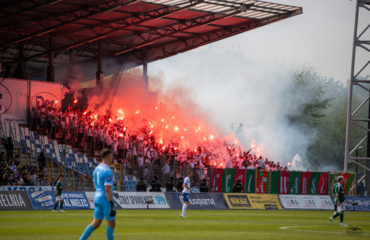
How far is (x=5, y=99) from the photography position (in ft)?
139

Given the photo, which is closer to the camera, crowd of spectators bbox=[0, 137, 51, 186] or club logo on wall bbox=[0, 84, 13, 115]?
crowd of spectators bbox=[0, 137, 51, 186]

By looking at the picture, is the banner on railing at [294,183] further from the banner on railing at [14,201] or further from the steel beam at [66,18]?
the banner on railing at [14,201]

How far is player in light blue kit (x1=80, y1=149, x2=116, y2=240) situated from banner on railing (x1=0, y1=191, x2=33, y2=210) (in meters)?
16.6

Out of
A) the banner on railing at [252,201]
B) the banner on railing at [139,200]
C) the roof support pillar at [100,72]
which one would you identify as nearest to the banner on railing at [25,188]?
the banner on railing at [139,200]

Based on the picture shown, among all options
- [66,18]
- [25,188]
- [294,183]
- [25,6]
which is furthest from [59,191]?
[66,18]

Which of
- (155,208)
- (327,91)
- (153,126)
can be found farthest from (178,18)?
(327,91)

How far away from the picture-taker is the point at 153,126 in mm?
49812

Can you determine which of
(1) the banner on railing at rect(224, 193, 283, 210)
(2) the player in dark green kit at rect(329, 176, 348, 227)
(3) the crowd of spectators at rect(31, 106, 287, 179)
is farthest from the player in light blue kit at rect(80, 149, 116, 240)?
(3) the crowd of spectators at rect(31, 106, 287, 179)

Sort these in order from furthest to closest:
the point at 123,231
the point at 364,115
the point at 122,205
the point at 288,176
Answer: the point at 364,115
the point at 288,176
the point at 122,205
the point at 123,231

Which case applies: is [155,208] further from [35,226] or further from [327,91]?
[327,91]

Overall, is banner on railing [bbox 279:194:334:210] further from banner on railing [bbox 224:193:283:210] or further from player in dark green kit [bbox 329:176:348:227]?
player in dark green kit [bbox 329:176:348:227]

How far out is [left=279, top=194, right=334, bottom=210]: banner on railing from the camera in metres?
33.1

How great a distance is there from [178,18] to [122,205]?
21.0 m

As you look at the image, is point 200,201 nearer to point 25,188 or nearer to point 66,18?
point 25,188
